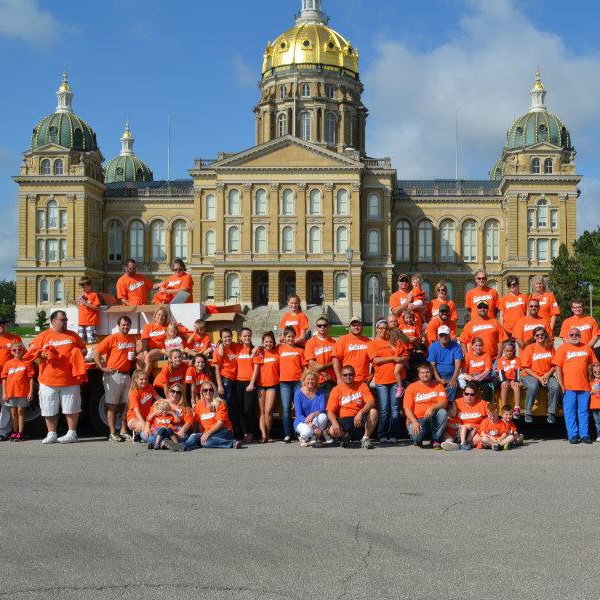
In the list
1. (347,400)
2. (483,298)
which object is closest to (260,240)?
(483,298)

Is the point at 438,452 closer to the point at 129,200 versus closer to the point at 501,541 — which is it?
the point at 501,541

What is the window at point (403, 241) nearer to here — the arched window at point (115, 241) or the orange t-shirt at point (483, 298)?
the arched window at point (115, 241)

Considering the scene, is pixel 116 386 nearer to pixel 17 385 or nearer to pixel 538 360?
pixel 17 385

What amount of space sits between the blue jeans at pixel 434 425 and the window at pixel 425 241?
2846 inches

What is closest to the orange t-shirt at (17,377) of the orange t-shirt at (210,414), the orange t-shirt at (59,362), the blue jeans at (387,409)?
the orange t-shirt at (59,362)

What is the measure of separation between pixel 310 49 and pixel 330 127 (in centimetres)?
796

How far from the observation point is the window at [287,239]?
7819cm

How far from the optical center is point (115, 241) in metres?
87.6

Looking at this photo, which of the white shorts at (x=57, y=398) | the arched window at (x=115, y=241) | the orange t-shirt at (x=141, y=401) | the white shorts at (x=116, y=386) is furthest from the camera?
the arched window at (x=115, y=241)

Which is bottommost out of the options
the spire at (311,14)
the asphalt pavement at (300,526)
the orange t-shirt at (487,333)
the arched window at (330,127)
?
the asphalt pavement at (300,526)

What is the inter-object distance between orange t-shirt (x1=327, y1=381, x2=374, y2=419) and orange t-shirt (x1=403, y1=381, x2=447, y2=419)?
0.62 metres

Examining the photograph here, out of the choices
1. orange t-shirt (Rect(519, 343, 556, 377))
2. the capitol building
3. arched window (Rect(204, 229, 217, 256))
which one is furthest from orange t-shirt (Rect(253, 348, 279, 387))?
arched window (Rect(204, 229, 217, 256))

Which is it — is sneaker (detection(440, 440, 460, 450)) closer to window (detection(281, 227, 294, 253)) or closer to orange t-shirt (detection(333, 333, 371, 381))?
orange t-shirt (detection(333, 333, 371, 381))

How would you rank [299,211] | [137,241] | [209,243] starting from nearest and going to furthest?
1. [299,211]
2. [209,243]
3. [137,241]
